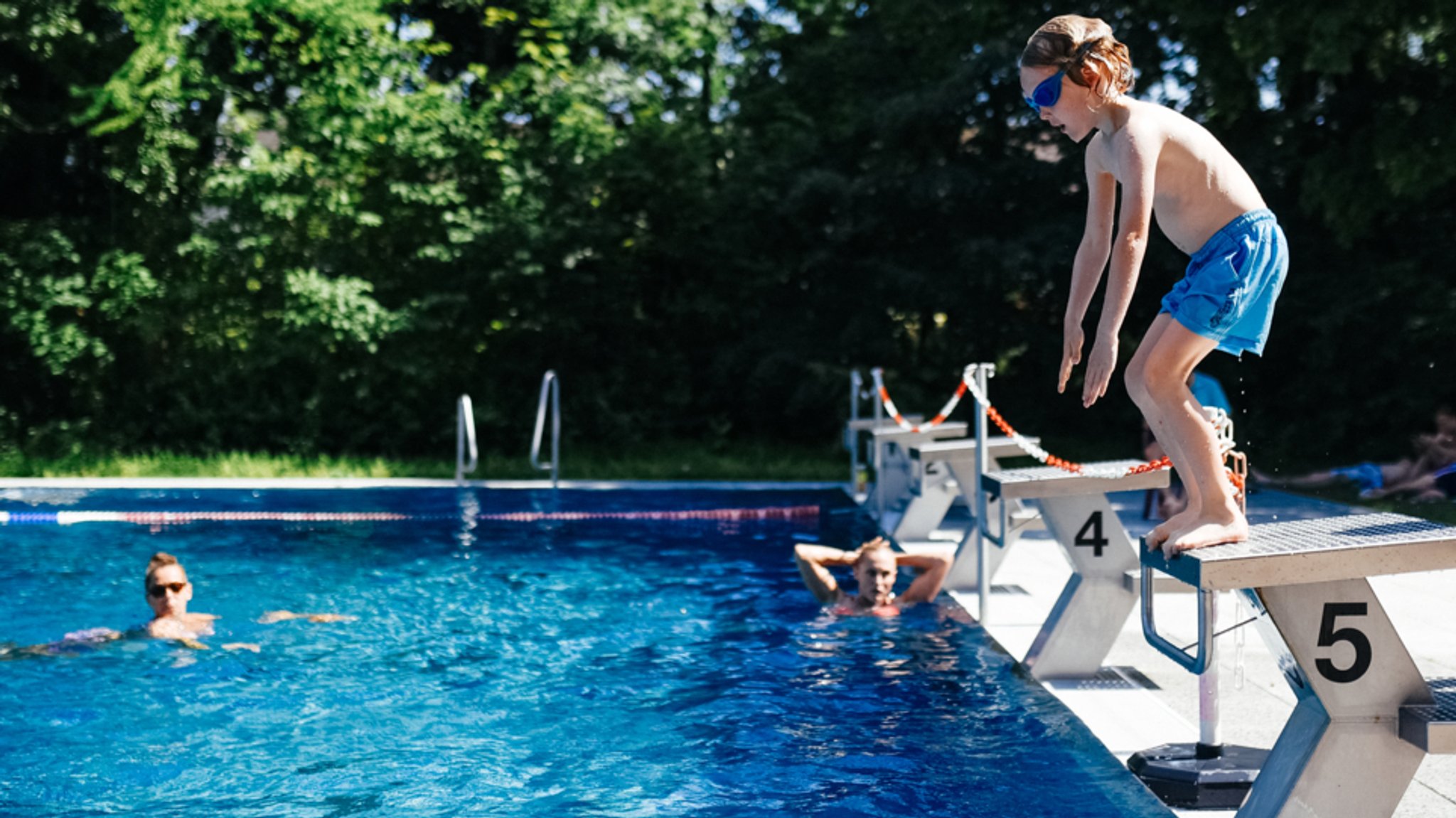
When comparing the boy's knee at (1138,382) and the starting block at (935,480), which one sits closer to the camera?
the boy's knee at (1138,382)

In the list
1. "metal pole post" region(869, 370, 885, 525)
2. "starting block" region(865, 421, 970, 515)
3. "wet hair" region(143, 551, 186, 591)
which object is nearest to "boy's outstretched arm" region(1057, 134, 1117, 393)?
"wet hair" region(143, 551, 186, 591)

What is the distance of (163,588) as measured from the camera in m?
7.27

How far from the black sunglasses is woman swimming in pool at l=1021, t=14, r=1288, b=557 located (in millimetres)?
5468

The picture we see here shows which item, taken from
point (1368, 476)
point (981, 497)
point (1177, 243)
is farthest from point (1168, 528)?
point (1368, 476)

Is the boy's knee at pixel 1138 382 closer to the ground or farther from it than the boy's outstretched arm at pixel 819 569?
farther from it

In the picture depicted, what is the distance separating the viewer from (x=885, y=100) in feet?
58.5

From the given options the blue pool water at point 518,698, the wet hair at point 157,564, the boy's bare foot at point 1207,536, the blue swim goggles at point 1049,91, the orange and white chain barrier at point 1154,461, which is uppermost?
the blue swim goggles at point 1049,91

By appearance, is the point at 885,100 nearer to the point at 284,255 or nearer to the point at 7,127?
the point at 284,255

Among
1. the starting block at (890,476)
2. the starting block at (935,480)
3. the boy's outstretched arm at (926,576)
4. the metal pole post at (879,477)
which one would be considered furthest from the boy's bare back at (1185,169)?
the metal pole post at (879,477)

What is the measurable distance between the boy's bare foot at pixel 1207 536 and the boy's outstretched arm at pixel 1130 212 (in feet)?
1.40

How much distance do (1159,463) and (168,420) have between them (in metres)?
16.4

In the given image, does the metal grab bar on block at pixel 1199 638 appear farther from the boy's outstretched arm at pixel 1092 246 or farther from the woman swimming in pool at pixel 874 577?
the woman swimming in pool at pixel 874 577

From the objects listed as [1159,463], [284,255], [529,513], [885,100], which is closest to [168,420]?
[284,255]

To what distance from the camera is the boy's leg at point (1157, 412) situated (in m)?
3.53
